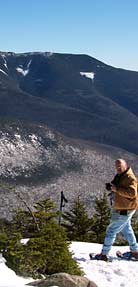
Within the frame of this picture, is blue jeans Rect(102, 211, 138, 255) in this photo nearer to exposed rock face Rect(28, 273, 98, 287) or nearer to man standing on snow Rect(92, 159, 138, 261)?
man standing on snow Rect(92, 159, 138, 261)

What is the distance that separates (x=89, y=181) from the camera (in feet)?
402

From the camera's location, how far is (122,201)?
11578 mm

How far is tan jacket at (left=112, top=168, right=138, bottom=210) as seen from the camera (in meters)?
11.4

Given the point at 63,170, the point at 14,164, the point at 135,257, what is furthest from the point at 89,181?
the point at 135,257

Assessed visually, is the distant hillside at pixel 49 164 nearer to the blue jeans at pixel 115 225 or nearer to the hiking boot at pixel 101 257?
the blue jeans at pixel 115 225

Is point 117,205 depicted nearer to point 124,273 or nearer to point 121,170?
point 121,170

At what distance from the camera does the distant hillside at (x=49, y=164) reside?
110750mm

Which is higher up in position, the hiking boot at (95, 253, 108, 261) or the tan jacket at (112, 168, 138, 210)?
the tan jacket at (112, 168, 138, 210)

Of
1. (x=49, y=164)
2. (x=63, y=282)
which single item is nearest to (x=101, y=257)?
(x=63, y=282)

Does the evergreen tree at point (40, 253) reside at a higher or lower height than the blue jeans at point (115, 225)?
higher

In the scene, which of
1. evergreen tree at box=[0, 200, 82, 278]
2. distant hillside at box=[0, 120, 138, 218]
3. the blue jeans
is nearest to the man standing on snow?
the blue jeans

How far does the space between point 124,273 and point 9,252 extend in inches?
114

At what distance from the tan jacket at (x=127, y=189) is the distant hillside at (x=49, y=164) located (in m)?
85.9

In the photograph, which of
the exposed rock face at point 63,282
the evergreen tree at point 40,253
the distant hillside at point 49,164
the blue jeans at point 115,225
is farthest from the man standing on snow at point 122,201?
the distant hillside at point 49,164
